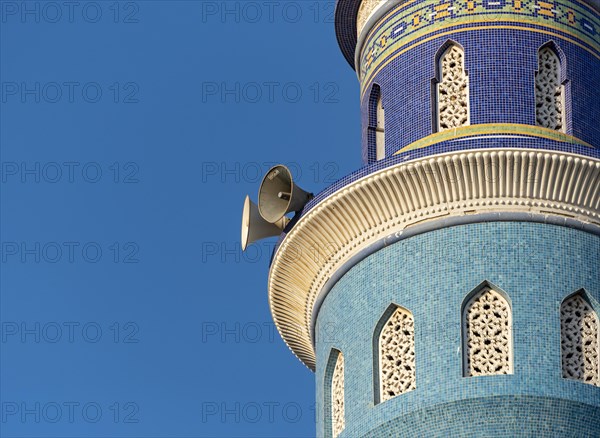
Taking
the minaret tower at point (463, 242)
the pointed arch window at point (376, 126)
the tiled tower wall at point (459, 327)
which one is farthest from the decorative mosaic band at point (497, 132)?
the tiled tower wall at point (459, 327)

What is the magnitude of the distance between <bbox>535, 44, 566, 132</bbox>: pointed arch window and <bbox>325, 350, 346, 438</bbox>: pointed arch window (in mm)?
2982

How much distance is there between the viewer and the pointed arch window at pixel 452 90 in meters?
22.7

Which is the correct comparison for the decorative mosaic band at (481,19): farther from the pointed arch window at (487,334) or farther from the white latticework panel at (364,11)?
the pointed arch window at (487,334)

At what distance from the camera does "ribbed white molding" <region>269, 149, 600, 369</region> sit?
2173 cm

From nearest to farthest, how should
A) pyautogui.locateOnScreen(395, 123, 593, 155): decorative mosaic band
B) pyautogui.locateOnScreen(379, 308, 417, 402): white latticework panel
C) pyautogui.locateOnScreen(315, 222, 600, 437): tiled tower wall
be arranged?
pyautogui.locateOnScreen(315, 222, 600, 437): tiled tower wall, pyautogui.locateOnScreen(379, 308, 417, 402): white latticework panel, pyautogui.locateOnScreen(395, 123, 593, 155): decorative mosaic band

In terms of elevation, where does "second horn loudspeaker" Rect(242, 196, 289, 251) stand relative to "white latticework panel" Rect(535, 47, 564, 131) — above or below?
below

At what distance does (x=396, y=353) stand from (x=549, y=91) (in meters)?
3.20

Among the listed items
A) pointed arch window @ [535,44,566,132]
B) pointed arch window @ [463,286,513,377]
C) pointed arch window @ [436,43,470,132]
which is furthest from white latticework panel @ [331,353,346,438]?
pointed arch window @ [535,44,566,132]

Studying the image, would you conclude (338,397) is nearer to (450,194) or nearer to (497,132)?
(450,194)

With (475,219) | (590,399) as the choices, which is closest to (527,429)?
(590,399)

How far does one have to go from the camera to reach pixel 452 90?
22.9 meters

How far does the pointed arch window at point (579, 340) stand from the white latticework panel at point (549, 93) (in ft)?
6.66

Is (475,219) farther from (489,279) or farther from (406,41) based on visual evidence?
(406,41)

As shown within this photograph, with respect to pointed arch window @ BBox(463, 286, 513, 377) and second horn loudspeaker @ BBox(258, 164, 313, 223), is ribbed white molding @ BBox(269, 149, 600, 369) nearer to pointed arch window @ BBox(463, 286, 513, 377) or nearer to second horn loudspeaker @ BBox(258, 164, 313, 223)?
second horn loudspeaker @ BBox(258, 164, 313, 223)
